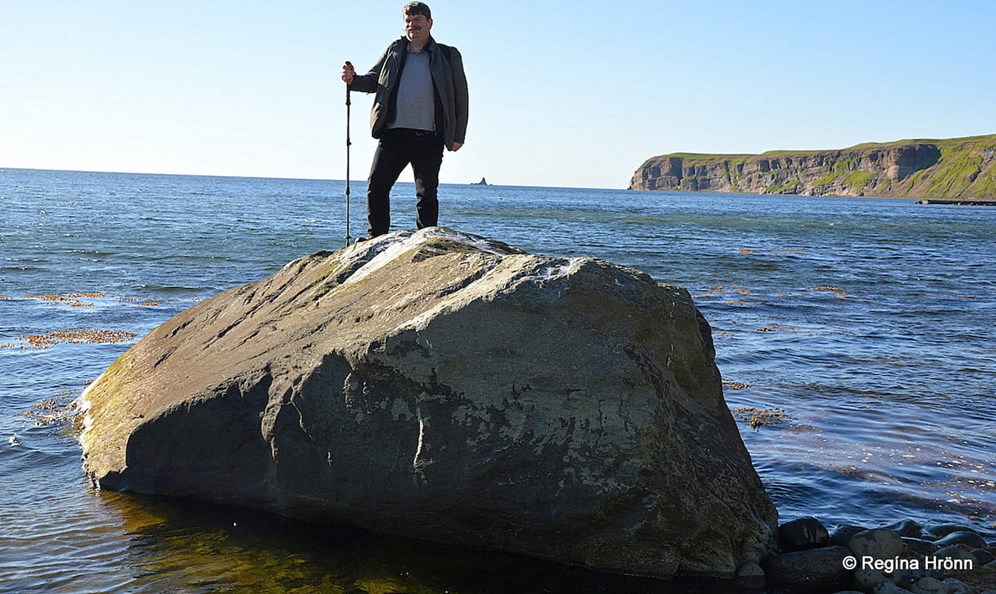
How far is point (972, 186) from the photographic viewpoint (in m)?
186

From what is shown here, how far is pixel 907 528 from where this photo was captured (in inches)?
240

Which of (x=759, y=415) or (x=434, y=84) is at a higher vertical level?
(x=434, y=84)

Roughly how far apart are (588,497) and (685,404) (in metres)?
1.06

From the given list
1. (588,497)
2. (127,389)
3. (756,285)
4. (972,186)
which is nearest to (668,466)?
(588,497)

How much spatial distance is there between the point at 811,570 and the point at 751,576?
36 cm

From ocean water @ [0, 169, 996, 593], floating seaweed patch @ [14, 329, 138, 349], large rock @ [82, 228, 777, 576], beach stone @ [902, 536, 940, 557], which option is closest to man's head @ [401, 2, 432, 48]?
large rock @ [82, 228, 777, 576]

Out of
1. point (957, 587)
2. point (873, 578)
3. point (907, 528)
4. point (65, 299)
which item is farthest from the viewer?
point (65, 299)

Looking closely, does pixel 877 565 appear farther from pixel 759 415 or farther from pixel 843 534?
pixel 759 415

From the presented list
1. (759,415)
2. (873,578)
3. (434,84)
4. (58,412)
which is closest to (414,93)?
(434,84)

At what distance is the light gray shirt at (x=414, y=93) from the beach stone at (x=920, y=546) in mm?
5303

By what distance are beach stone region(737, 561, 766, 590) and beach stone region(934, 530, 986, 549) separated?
46.1 inches

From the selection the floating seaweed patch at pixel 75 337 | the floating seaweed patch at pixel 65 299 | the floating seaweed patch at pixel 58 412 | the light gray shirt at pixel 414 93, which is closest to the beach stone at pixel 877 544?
the light gray shirt at pixel 414 93

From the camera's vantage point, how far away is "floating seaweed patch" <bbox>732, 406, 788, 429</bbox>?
8.87 meters

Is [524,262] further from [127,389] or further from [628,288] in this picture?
[127,389]
